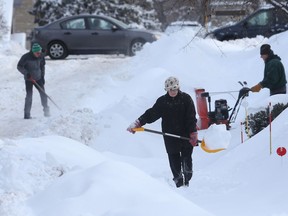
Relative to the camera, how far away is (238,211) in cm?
730

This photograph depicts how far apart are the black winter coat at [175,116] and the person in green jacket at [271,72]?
3.03 metres

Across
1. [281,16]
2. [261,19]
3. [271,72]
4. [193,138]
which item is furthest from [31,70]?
[261,19]

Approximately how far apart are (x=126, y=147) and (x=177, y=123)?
12.3 feet

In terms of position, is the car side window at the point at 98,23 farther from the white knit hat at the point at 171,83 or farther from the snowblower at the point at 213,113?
the white knit hat at the point at 171,83

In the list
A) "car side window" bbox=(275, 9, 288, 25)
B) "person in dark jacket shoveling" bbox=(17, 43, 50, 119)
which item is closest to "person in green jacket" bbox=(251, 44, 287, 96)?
"car side window" bbox=(275, 9, 288, 25)

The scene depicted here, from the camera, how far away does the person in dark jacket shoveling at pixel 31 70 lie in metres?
14.6

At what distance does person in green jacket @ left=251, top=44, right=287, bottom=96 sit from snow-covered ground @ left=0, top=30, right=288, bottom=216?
1.22 ft

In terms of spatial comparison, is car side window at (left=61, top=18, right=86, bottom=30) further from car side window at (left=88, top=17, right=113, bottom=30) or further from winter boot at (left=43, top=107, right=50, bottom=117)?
winter boot at (left=43, top=107, right=50, bottom=117)

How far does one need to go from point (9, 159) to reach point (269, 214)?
289cm

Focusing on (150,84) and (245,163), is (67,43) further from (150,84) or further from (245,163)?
(245,163)

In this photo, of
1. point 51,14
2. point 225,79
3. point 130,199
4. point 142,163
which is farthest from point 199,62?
point 51,14

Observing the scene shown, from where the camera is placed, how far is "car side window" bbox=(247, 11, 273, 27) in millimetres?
21625

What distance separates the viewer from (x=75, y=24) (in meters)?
22.5

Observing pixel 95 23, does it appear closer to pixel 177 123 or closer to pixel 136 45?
pixel 136 45
